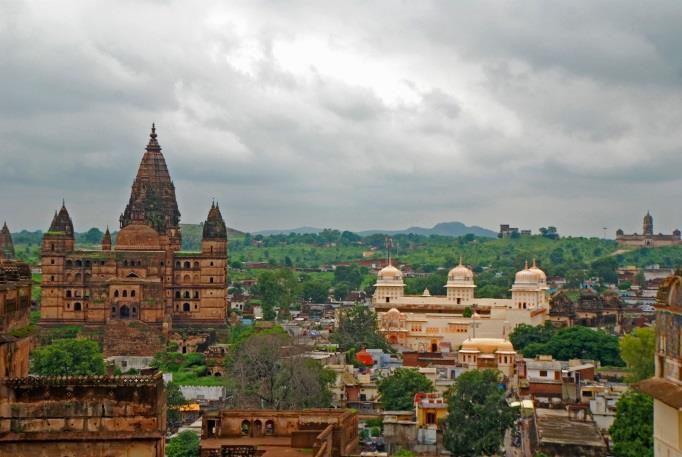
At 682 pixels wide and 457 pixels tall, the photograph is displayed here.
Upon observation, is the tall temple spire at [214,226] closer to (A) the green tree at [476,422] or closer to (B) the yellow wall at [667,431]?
(A) the green tree at [476,422]

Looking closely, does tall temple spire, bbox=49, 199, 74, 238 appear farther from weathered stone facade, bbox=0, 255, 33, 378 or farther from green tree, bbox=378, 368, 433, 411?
weathered stone facade, bbox=0, 255, 33, 378

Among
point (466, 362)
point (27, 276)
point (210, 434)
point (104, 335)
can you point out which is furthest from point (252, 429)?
point (104, 335)

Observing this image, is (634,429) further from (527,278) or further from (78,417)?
(527,278)

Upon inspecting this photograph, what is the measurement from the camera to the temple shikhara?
7712cm

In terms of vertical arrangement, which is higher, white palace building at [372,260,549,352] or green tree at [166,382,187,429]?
white palace building at [372,260,549,352]

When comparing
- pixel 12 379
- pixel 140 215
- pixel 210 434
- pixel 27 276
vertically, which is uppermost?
pixel 140 215

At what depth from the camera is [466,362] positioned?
67.8 metres

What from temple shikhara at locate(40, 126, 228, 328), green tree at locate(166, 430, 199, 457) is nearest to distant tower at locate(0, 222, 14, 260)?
temple shikhara at locate(40, 126, 228, 328)

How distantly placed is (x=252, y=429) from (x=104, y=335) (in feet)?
143

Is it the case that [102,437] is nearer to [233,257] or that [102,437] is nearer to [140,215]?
[140,215]

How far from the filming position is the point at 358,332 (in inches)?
2982

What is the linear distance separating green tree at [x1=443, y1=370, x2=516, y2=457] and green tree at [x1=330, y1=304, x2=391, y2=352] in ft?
92.7

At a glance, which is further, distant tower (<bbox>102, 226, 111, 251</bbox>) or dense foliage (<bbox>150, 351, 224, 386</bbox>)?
distant tower (<bbox>102, 226, 111, 251</bbox>)

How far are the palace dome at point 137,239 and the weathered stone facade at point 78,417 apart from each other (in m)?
62.7
